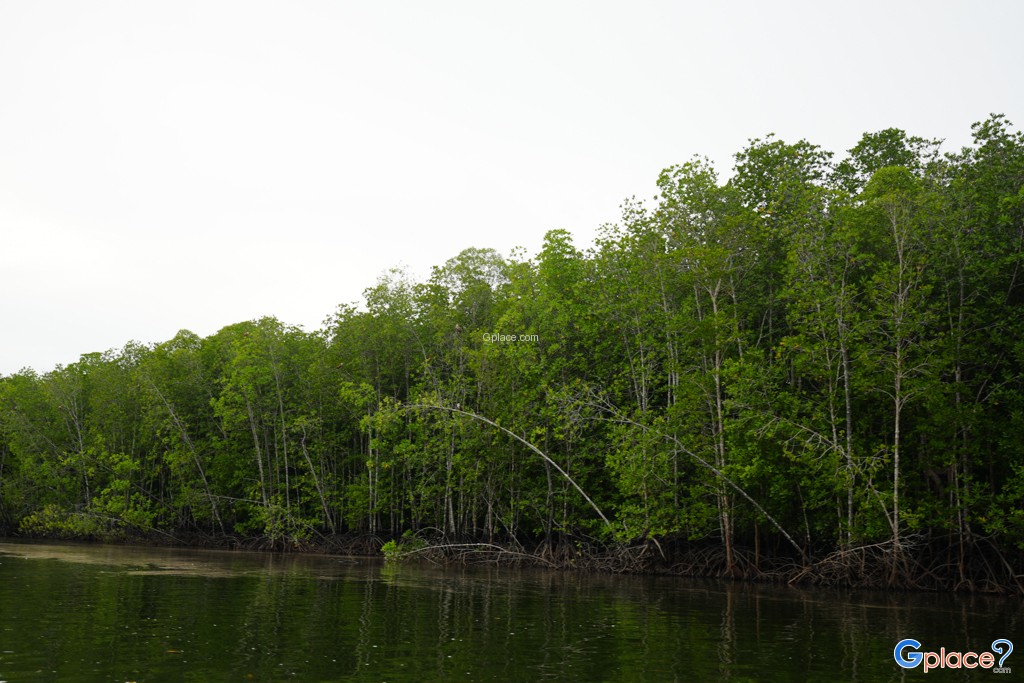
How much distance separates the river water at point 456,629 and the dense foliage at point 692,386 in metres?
4.55

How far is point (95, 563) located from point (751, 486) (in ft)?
82.8

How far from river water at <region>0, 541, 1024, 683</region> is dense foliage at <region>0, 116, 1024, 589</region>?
4549 mm

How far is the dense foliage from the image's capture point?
2675 centimetres

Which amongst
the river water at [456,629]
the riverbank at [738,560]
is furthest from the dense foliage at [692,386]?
the river water at [456,629]

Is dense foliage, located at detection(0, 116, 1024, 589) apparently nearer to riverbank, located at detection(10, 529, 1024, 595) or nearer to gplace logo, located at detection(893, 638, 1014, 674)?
riverbank, located at detection(10, 529, 1024, 595)

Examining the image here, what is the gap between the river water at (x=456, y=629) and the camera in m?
10.9

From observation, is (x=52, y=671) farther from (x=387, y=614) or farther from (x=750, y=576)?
(x=750, y=576)

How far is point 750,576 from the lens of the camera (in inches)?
1169

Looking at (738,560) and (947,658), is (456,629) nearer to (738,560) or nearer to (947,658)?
(947,658)

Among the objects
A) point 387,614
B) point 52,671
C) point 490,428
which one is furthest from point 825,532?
point 52,671

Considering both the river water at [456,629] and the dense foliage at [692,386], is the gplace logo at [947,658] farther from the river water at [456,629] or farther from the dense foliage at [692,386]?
the dense foliage at [692,386]

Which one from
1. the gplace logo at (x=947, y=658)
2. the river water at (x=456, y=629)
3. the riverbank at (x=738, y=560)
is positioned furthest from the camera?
the riverbank at (x=738, y=560)

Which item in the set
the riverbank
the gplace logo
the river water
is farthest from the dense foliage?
the gplace logo

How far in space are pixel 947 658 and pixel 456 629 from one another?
8.24 metres
